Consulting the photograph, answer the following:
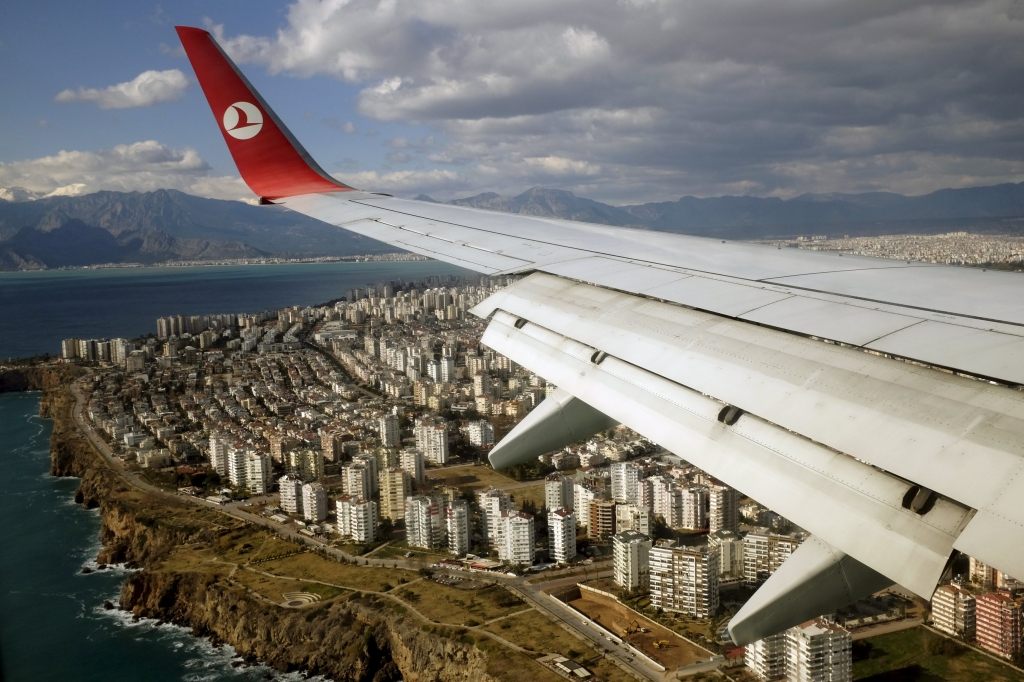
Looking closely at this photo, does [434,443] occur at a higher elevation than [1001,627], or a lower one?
lower

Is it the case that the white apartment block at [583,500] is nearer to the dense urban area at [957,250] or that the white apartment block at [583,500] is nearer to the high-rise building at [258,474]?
the dense urban area at [957,250]

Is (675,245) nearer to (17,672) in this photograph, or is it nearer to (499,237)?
(499,237)

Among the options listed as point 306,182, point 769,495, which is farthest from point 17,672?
point 769,495

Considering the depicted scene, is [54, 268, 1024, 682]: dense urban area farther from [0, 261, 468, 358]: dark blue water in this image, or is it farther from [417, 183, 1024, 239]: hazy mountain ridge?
[417, 183, 1024, 239]: hazy mountain ridge

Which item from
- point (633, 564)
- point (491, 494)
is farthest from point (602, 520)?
point (633, 564)

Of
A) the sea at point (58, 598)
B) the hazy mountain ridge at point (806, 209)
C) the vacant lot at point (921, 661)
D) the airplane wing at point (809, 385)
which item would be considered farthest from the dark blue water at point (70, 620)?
the hazy mountain ridge at point (806, 209)

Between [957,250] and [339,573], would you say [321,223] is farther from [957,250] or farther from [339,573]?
[957,250]
